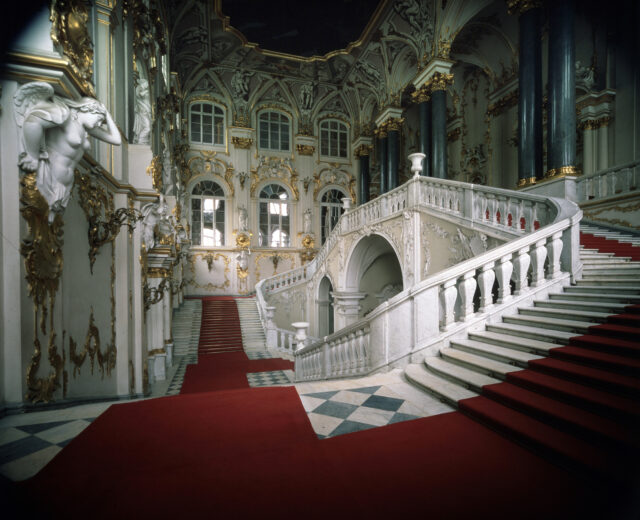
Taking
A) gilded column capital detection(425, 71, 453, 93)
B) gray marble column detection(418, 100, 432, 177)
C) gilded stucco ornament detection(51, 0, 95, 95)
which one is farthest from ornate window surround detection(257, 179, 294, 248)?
gilded stucco ornament detection(51, 0, 95, 95)

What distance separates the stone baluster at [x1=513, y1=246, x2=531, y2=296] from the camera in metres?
4.06

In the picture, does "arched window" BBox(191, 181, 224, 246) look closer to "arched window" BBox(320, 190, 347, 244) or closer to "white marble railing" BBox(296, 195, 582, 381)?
"arched window" BBox(320, 190, 347, 244)

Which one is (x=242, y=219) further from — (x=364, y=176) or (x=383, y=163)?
(x=383, y=163)

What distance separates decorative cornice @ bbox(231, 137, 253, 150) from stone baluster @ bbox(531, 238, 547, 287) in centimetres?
1440

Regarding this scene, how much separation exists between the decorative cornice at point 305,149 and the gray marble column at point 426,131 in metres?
6.08

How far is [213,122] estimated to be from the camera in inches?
623

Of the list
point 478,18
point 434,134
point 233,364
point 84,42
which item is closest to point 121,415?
point 84,42

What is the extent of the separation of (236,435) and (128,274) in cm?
311

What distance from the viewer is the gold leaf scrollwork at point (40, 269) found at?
7.81ft

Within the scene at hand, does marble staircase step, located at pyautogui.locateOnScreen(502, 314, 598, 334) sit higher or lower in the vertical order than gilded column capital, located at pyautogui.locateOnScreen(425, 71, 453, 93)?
lower

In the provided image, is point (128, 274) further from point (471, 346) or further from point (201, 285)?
point (201, 285)

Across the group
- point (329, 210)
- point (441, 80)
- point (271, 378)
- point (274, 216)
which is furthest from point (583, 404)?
point (329, 210)

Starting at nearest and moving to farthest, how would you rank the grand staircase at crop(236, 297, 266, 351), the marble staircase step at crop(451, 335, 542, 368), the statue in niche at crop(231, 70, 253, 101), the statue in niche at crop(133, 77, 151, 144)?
the marble staircase step at crop(451, 335, 542, 368) < the statue in niche at crop(133, 77, 151, 144) < the grand staircase at crop(236, 297, 266, 351) < the statue in niche at crop(231, 70, 253, 101)

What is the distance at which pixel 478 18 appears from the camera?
11.7 m
